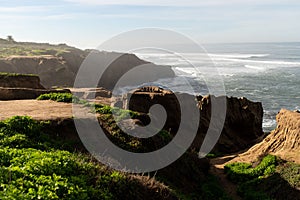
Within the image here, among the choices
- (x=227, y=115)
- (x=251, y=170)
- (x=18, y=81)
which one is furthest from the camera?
(x=227, y=115)

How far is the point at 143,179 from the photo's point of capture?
9836 mm

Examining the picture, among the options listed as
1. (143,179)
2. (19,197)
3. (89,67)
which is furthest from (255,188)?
(89,67)

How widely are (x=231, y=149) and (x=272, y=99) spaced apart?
2645 centimetres

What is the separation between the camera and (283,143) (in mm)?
19453

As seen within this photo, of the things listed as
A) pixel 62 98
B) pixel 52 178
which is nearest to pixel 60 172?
pixel 52 178

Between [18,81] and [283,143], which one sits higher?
[18,81]

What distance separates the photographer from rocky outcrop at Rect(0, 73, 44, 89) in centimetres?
2577

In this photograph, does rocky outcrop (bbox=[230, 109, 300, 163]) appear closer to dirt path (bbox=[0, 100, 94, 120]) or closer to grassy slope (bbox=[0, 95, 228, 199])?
grassy slope (bbox=[0, 95, 228, 199])

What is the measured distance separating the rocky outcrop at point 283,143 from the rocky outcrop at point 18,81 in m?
16.0

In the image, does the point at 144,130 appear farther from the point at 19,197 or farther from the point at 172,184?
the point at 19,197

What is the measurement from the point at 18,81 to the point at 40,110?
12287mm

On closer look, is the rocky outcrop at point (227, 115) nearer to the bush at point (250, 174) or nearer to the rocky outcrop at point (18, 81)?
the bush at point (250, 174)

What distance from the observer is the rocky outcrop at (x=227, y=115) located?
23.0m

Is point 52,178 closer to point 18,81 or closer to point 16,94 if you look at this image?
point 16,94
